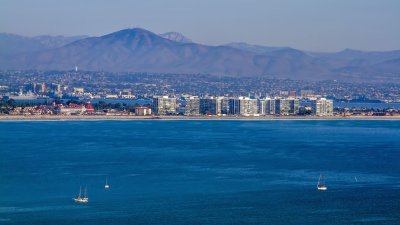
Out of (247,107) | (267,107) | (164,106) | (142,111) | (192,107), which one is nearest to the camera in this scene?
(142,111)

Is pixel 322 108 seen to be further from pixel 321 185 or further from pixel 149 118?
pixel 321 185

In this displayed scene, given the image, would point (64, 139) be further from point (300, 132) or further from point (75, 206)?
point (75, 206)

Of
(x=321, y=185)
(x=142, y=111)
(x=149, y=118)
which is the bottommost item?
(x=321, y=185)

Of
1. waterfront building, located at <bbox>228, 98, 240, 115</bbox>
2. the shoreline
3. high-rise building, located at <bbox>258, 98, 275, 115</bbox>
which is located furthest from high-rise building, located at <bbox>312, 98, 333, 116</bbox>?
waterfront building, located at <bbox>228, 98, 240, 115</bbox>

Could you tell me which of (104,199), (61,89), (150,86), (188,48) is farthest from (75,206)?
(188,48)

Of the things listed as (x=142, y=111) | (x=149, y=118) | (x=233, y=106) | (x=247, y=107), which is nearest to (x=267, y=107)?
(x=247, y=107)

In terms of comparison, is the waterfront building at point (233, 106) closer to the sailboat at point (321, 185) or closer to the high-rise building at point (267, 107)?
the high-rise building at point (267, 107)

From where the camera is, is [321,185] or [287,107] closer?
[321,185]

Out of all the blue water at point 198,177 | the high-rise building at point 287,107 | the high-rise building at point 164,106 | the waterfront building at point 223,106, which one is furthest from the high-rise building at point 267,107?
the blue water at point 198,177
